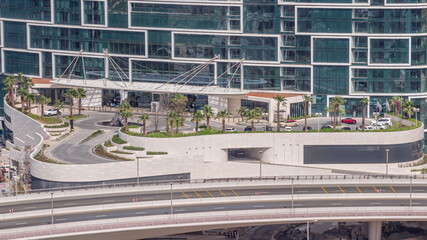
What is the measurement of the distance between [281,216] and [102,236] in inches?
1128

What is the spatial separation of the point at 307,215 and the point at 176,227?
2151cm

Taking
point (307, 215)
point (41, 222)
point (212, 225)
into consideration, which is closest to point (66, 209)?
point (41, 222)

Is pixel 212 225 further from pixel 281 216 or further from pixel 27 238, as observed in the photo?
pixel 27 238

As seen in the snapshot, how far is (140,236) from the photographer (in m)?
197

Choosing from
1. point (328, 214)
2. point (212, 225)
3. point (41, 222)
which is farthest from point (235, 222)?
point (41, 222)

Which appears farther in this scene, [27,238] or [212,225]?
[212,225]

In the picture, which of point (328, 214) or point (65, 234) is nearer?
point (65, 234)

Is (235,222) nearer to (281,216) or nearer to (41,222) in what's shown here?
(281,216)

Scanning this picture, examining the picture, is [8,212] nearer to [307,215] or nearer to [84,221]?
[84,221]

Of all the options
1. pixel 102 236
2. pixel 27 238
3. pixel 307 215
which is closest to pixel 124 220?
pixel 102 236

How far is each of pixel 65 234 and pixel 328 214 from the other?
42.9 meters

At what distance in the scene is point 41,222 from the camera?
192625 millimetres

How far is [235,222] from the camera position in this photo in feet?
639

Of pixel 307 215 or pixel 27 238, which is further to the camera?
pixel 307 215
